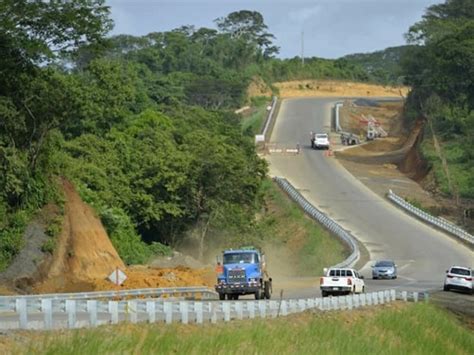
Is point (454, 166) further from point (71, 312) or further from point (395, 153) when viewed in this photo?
point (71, 312)

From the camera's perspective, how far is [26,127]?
171 feet

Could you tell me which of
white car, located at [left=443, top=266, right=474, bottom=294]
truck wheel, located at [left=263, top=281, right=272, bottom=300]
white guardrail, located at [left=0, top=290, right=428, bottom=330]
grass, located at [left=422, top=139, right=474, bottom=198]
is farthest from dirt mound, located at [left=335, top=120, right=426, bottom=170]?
white guardrail, located at [left=0, top=290, right=428, bottom=330]

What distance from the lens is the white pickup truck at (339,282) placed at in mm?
50188

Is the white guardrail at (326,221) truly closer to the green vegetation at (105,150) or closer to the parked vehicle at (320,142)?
the green vegetation at (105,150)

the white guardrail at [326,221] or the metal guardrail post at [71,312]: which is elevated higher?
the metal guardrail post at [71,312]

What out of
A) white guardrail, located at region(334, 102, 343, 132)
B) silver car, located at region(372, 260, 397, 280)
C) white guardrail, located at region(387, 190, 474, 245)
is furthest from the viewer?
white guardrail, located at region(334, 102, 343, 132)

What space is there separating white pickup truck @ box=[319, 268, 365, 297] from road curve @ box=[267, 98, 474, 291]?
10.1m

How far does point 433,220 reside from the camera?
88.1 metres

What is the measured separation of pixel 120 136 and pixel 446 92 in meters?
57.3

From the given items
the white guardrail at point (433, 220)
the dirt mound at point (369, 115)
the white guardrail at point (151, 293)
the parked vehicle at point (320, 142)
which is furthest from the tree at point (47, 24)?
the dirt mound at point (369, 115)

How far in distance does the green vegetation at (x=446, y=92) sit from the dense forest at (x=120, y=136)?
0.22 metres

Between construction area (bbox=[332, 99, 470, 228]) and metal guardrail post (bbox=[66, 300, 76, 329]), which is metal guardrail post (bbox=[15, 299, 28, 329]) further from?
construction area (bbox=[332, 99, 470, 228])

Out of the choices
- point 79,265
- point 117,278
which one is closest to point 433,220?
point 79,265

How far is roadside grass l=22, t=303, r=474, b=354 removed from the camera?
21.4 m
